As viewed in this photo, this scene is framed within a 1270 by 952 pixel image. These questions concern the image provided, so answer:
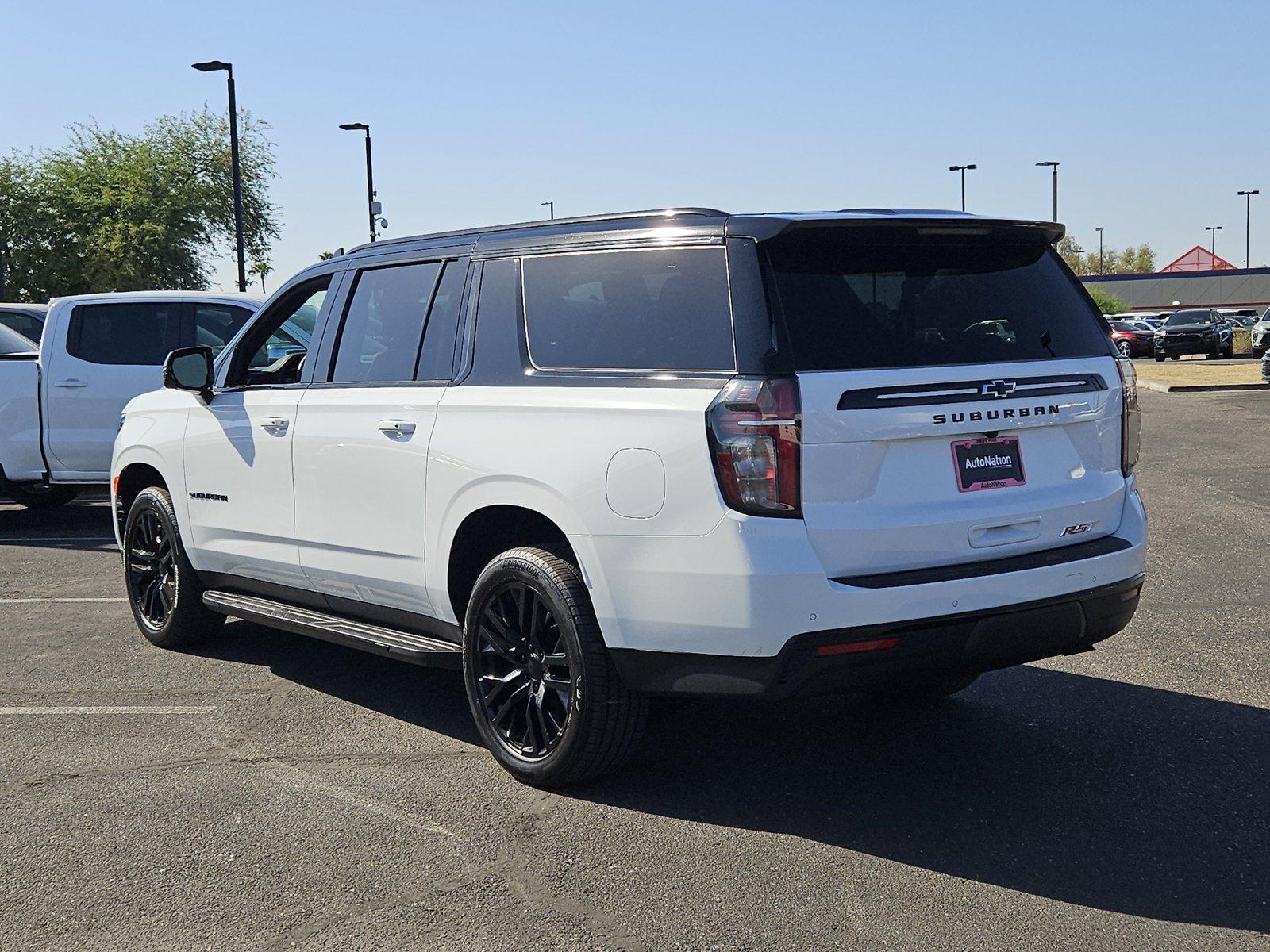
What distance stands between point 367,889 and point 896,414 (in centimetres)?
208

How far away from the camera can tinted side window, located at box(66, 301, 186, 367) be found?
37.7 feet

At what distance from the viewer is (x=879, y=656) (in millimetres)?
4207

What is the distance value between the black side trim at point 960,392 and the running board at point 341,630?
6.19 ft

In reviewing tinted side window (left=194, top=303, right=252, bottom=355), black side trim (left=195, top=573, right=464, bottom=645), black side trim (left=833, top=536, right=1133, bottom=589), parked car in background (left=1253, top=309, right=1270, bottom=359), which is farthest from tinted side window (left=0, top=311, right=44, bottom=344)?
parked car in background (left=1253, top=309, right=1270, bottom=359)

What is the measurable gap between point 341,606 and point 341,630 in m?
0.24

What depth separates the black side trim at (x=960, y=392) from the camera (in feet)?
13.8

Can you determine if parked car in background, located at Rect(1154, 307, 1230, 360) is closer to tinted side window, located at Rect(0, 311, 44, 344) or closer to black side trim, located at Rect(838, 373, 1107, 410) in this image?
tinted side window, located at Rect(0, 311, 44, 344)

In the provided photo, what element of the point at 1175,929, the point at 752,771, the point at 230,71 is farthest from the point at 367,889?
the point at 230,71

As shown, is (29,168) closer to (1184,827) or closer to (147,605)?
(147,605)

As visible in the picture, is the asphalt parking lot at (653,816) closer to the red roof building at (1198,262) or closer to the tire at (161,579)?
the tire at (161,579)

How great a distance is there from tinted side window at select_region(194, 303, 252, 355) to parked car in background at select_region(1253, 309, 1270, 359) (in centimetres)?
3555

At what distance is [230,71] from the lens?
1260 inches

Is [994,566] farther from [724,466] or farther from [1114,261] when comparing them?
[1114,261]

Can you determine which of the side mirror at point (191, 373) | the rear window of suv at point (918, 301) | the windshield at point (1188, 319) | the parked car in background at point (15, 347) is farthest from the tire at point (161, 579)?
the windshield at point (1188, 319)
